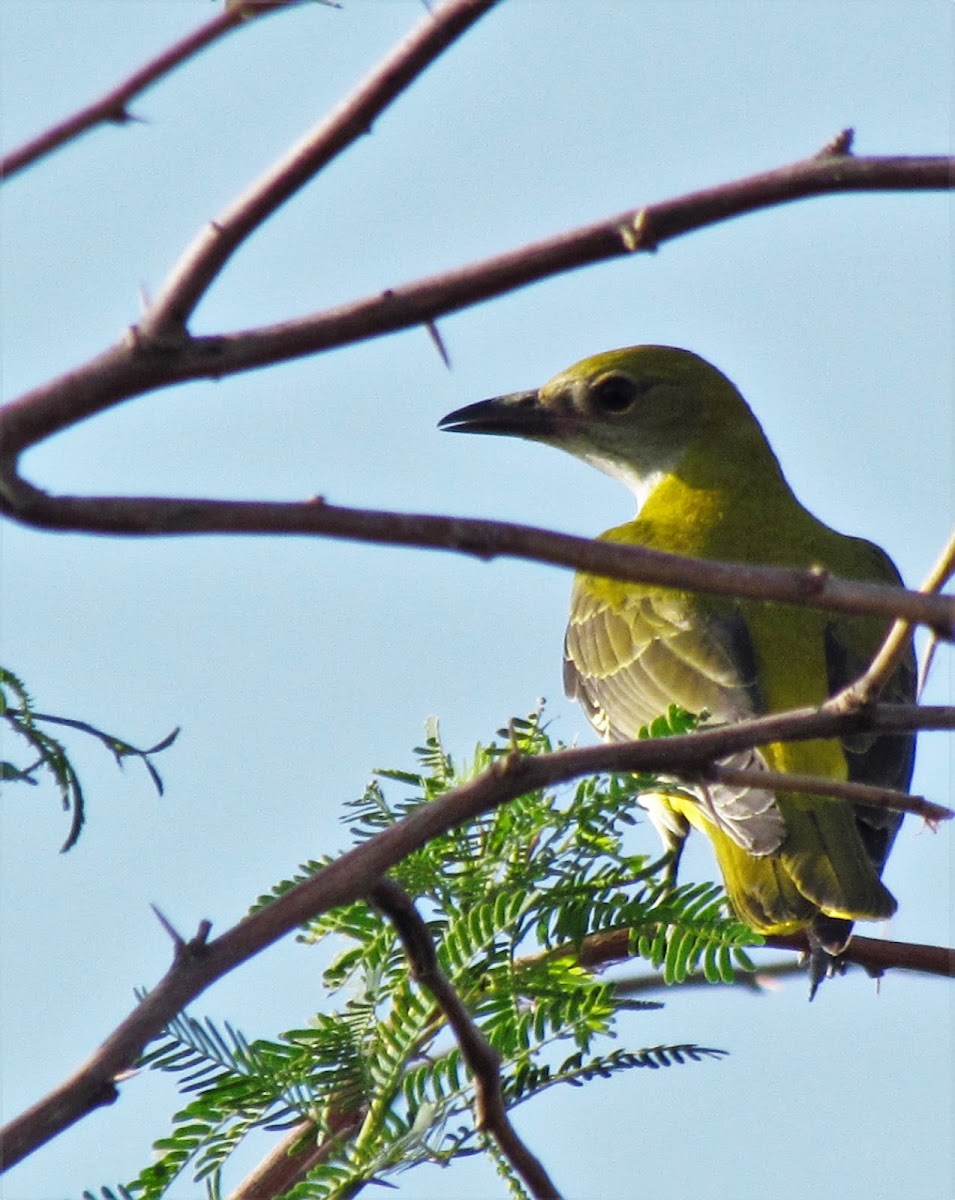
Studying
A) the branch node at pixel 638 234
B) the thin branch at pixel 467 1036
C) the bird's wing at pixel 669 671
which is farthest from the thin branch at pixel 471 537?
the bird's wing at pixel 669 671

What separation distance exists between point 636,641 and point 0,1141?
5371mm

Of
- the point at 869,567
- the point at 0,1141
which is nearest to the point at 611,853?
the point at 0,1141

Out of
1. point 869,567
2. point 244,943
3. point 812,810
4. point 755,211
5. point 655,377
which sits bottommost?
→ point 244,943

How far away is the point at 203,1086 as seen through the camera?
2656 mm

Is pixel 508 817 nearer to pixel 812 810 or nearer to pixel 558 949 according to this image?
pixel 558 949

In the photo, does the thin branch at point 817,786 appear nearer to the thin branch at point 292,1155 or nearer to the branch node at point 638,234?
the branch node at point 638,234

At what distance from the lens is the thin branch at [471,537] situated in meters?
1.40

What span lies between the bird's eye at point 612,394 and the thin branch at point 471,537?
682 cm

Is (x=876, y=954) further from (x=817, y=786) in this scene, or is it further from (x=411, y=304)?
(x=411, y=304)

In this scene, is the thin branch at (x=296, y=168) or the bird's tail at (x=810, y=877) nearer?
the thin branch at (x=296, y=168)

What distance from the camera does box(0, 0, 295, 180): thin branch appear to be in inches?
52.5

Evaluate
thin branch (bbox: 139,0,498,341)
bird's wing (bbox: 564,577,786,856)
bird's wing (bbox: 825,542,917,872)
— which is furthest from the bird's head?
thin branch (bbox: 139,0,498,341)

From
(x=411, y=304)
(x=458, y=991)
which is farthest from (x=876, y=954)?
(x=411, y=304)

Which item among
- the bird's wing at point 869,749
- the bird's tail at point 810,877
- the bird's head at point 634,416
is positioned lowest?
the bird's tail at point 810,877
